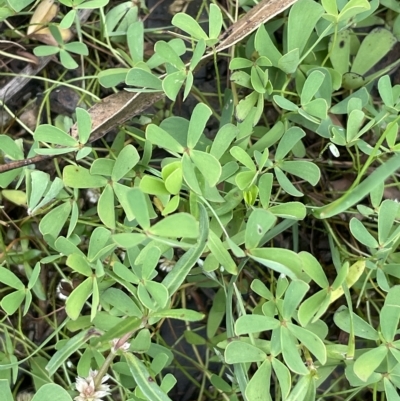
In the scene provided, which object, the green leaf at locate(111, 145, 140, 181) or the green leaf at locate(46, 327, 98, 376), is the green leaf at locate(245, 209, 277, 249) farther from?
the green leaf at locate(46, 327, 98, 376)

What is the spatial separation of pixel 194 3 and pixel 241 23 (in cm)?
24

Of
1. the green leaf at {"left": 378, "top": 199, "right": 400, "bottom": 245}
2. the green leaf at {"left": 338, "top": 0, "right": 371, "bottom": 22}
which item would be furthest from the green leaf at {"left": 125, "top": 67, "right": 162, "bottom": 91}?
the green leaf at {"left": 378, "top": 199, "right": 400, "bottom": 245}

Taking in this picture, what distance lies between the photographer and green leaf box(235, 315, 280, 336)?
78cm

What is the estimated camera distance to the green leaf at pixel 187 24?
850 mm

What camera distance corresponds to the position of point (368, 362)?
0.81m

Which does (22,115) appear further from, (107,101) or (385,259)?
(385,259)

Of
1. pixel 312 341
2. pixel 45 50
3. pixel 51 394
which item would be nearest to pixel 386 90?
pixel 312 341

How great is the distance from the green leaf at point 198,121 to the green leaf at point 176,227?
0.17 metres

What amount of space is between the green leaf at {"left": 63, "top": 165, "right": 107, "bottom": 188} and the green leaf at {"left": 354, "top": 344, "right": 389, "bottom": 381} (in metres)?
0.51

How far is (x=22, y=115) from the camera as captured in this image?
1118 mm

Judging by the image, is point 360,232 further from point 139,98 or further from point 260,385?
point 139,98

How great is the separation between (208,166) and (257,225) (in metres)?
0.12

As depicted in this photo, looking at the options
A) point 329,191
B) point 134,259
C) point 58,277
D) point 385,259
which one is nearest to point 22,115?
point 58,277

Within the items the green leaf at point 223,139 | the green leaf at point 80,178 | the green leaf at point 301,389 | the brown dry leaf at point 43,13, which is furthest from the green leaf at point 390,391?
the brown dry leaf at point 43,13
